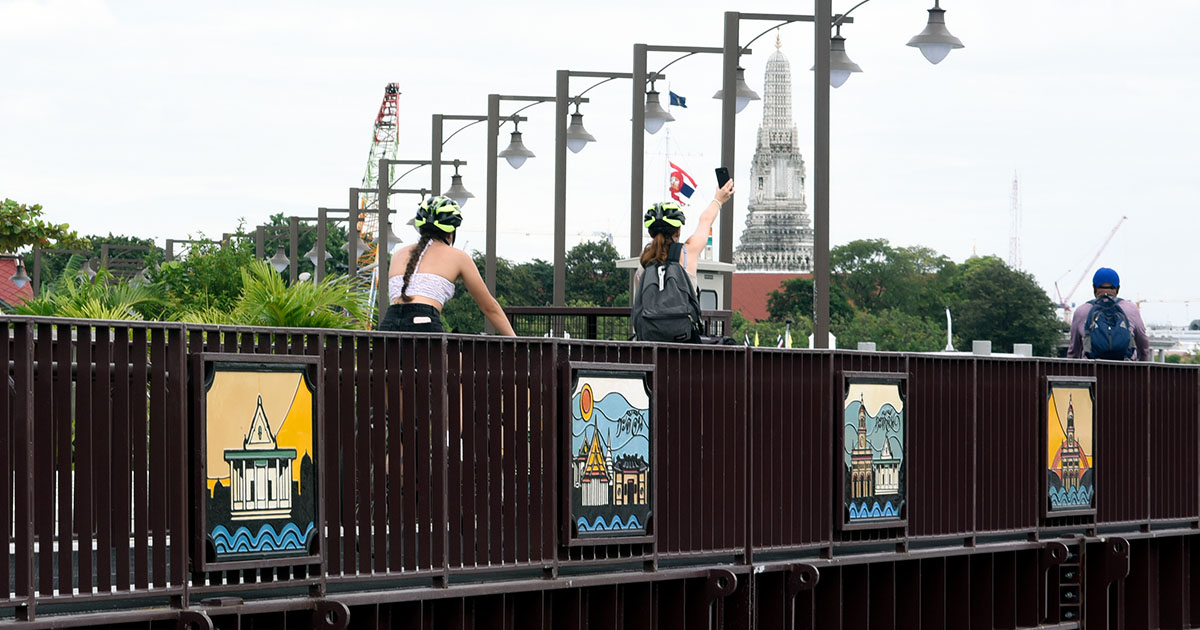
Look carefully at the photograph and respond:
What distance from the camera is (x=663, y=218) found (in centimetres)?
1184

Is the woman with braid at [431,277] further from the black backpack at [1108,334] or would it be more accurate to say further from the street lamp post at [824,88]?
the street lamp post at [824,88]

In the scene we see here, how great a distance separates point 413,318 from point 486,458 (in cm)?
108

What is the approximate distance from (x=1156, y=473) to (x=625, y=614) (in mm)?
6726

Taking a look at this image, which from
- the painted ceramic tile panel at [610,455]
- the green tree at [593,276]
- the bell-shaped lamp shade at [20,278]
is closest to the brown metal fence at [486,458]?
the painted ceramic tile panel at [610,455]

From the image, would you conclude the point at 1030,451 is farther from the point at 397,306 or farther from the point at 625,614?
the point at 397,306

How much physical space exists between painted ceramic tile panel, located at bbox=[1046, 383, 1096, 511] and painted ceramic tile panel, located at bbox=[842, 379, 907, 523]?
2051 mm

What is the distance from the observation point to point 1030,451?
13.9 meters

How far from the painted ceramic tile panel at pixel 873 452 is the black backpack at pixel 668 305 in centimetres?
131

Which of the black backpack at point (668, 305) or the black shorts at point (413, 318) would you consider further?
the black backpack at point (668, 305)

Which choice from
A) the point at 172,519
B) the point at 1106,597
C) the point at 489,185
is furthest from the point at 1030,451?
the point at 489,185

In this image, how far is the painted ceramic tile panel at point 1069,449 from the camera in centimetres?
1416

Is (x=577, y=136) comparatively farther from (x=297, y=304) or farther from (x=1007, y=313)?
(x=1007, y=313)

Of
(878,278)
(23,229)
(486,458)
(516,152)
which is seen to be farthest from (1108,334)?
(878,278)

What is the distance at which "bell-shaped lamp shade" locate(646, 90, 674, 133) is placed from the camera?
99.6 ft
